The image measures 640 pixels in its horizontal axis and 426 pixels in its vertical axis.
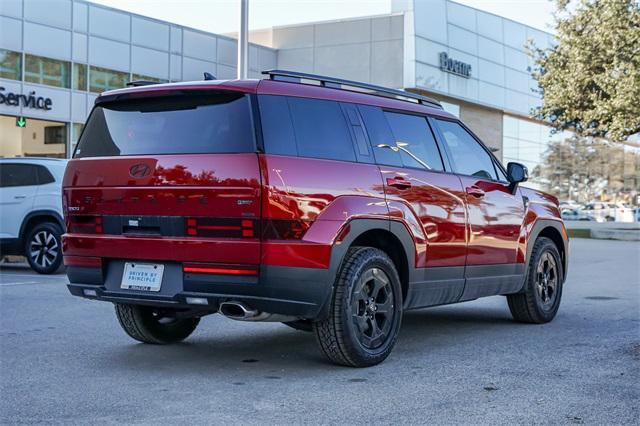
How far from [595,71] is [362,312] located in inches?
1017

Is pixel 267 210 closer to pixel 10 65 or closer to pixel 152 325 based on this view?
pixel 152 325

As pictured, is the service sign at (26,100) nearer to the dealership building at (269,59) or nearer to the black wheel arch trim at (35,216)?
the dealership building at (269,59)

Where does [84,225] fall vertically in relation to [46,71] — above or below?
below

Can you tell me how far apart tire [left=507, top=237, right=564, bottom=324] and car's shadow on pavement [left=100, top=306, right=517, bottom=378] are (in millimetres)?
196

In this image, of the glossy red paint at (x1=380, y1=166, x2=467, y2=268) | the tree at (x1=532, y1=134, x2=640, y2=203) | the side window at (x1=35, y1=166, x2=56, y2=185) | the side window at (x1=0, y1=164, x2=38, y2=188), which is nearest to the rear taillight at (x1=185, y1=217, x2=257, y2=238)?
the glossy red paint at (x1=380, y1=166, x2=467, y2=268)

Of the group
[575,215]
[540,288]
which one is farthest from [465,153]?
[575,215]

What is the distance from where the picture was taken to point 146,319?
725 cm

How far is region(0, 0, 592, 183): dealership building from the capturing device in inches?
1326

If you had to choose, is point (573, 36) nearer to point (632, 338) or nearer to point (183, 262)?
point (632, 338)

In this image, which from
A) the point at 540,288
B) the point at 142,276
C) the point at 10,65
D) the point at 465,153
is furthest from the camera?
the point at 10,65

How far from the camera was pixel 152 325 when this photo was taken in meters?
7.31

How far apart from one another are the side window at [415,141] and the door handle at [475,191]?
14.1 inches

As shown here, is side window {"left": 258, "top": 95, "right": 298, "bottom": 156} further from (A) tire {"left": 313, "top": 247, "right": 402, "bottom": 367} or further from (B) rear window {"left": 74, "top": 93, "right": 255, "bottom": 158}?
(A) tire {"left": 313, "top": 247, "right": 402, "bottom": 367}

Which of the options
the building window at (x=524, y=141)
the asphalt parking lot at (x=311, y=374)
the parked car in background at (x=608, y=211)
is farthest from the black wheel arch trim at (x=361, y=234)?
the parked car in background at (x=608, y=211)
